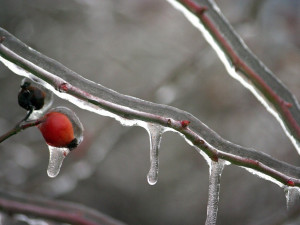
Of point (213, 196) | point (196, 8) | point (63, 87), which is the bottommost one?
point (63, 87)

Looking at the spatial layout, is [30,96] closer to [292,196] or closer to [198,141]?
[198,141]

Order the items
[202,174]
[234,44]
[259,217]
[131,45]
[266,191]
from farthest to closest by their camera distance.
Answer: [131,45] → [202,174] → [266,191] → [259,217] → [234,44]

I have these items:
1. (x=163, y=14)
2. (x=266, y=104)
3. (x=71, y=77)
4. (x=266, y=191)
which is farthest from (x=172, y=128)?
(x=163, y=14)

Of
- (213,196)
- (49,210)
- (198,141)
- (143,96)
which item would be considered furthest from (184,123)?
(143,96)

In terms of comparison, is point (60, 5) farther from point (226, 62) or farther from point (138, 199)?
point (226, 62)

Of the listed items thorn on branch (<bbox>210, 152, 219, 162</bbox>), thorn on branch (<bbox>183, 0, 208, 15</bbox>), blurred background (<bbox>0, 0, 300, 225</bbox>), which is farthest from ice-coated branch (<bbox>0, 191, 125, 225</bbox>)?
blurred background (<bbox>0, 0, 300, 225</bbox>)

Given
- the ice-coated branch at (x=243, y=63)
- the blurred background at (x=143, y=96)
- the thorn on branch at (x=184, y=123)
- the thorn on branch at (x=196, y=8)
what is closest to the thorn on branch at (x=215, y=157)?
the thorn on branch at (x=184, y=123)
